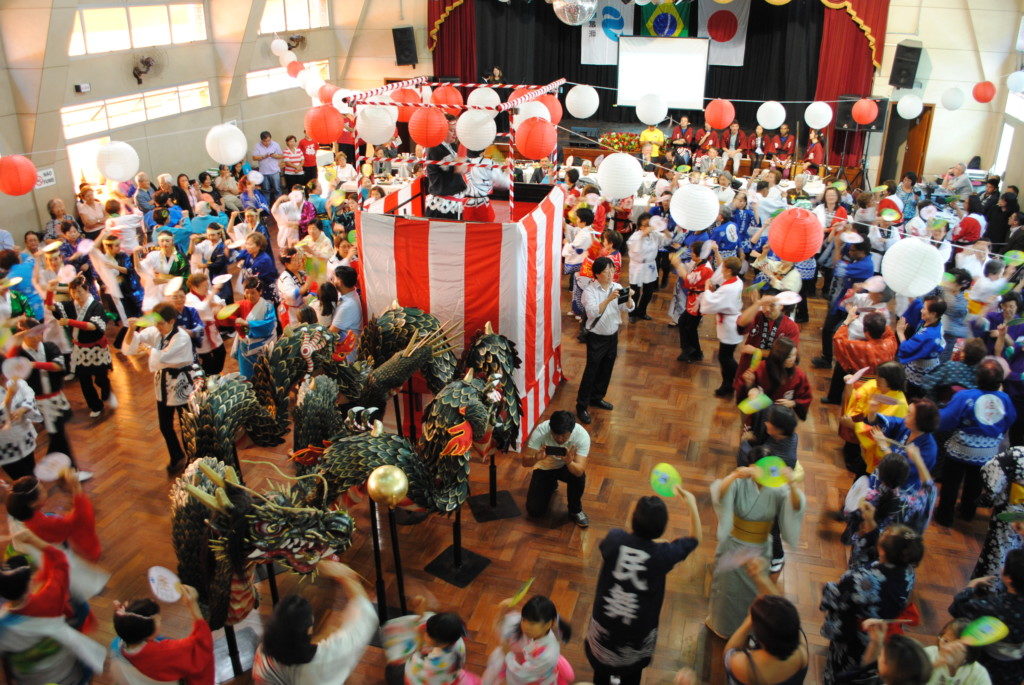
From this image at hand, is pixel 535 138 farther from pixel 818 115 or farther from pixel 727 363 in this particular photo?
pixel 818 115

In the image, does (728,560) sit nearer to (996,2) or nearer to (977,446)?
(977,446)

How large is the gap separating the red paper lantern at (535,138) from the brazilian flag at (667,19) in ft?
28.1

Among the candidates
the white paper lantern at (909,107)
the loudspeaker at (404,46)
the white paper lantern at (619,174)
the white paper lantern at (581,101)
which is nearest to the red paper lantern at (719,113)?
the white paper lantern at (581,101)

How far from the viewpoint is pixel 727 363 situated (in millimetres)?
6176

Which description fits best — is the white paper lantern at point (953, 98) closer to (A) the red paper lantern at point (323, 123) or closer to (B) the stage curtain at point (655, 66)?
(B) the stage curtain at point (655, 66)

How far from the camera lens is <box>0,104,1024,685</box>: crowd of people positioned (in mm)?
2773

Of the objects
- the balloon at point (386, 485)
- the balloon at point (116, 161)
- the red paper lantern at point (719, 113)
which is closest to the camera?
the balloon at point (386, 485)

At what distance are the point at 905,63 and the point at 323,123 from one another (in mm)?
8902

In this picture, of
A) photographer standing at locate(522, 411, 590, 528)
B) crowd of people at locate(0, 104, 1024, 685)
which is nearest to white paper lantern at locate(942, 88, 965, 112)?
crowd of people at locate(0, 104, 1024, 685)

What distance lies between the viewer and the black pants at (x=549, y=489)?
4.55 m

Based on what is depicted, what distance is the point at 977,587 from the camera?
3.07 metres

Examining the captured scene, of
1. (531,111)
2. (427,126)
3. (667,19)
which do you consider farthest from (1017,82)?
(427,126)

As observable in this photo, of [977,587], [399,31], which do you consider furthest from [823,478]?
[399,31]

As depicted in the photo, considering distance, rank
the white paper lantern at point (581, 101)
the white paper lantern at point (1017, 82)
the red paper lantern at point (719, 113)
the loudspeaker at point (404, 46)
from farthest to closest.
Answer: the loudspeaker at point (404, 46) → the red paper lantern at point (719, 113) → the white paper lantern at point (1017, 82) → the white paper lantern at point (581, 101)
